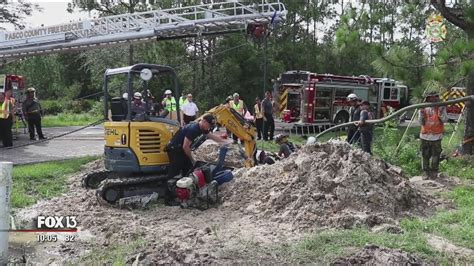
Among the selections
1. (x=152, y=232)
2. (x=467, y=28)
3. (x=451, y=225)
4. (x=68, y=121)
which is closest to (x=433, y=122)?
(x=467, y=28)

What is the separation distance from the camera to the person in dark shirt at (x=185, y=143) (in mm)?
9031

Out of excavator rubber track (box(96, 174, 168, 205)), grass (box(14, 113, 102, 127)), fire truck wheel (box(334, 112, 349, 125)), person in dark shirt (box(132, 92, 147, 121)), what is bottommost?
grass (box(14, 113, 102, 127))

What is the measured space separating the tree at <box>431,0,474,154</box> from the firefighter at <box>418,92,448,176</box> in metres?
0.97

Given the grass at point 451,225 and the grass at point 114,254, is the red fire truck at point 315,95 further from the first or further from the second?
the grass at point 114,254

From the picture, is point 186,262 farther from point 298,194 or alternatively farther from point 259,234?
point 298,194

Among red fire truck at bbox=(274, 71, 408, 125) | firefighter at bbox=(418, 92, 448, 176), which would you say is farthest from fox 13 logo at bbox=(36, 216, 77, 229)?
red fire truck at bbox=(274, 71, 408, 125)

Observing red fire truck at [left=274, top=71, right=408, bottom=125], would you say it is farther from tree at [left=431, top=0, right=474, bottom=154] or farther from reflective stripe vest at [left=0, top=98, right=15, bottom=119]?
reflective stripe vest at [left=0, top=98, right=15, bottom=119]

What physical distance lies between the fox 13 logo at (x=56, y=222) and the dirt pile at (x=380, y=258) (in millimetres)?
3724

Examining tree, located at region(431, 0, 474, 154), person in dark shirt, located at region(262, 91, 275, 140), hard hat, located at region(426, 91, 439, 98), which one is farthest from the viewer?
person in dark shirt, located at region(262, 91, 275, 140)

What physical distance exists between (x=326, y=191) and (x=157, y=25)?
10150mm

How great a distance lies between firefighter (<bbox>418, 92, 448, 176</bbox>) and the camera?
1151cm

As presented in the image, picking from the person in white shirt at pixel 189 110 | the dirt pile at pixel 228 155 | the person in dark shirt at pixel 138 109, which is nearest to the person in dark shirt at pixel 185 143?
the person in dark shirt at pixel 138 109

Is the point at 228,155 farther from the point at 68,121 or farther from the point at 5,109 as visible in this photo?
the point at 68,121

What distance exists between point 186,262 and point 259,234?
1598 millimetres
